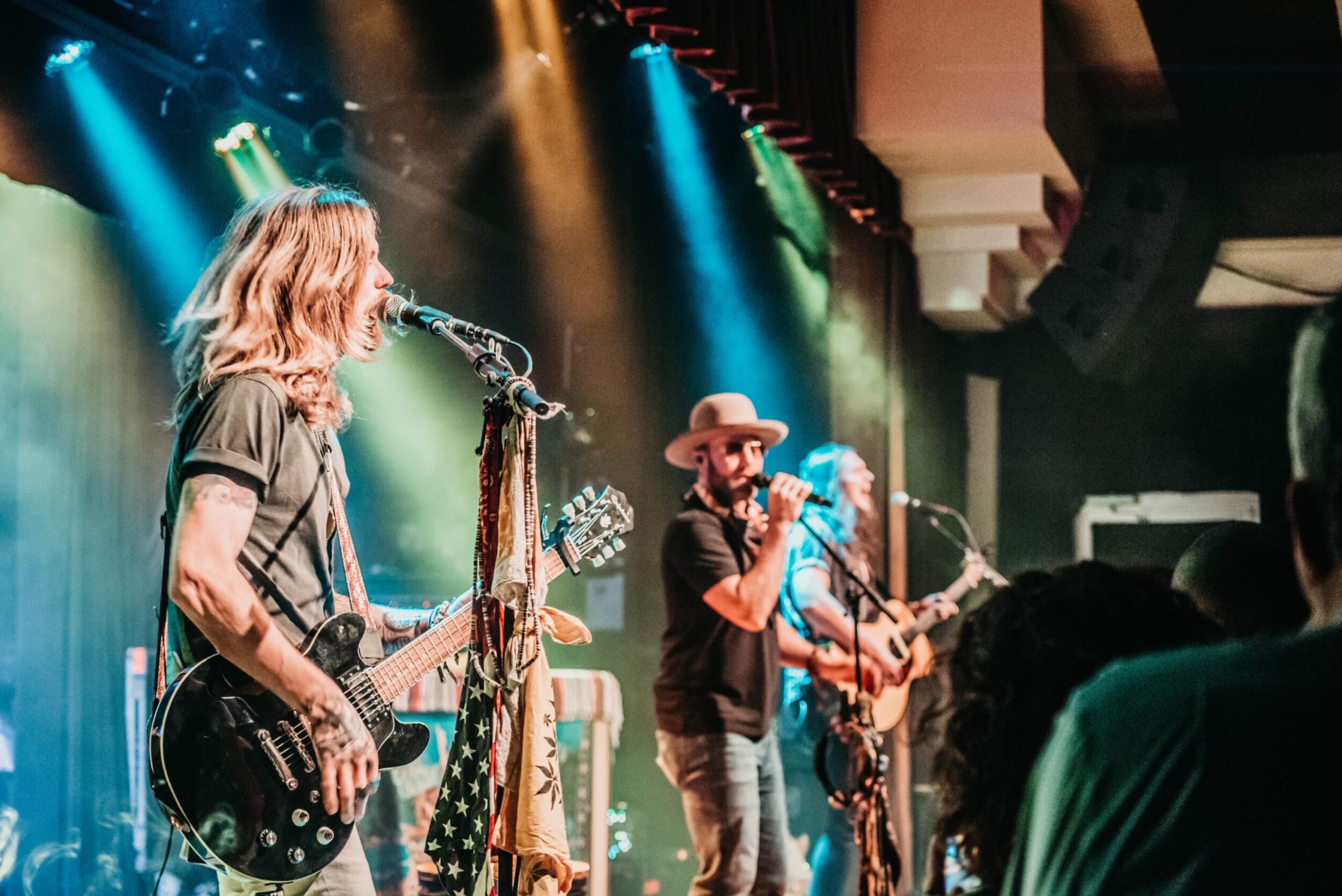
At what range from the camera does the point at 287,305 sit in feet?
8.58

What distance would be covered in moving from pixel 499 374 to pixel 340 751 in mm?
730

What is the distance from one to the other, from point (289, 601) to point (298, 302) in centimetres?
Answer: 59

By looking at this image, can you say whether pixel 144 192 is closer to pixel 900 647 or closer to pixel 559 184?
pixel 559 184

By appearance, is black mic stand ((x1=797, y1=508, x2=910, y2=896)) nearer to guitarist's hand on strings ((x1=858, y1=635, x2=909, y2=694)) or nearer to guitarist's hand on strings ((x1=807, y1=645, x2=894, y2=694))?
guitarist's hand on strings ((x1=807, y1=645, x2=894, y2=694))

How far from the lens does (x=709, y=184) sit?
332 inches

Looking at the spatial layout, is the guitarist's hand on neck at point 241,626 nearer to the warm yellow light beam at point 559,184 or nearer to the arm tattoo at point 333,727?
the arm tattoo at point 333,727

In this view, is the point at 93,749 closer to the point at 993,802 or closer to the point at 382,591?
the point at 382,591

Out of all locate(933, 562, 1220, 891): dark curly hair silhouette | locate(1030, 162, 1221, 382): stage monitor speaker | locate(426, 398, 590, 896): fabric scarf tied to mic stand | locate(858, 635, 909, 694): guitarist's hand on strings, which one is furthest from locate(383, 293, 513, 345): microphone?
locate(1030, 162, 1221, 382): stage monitor speaker

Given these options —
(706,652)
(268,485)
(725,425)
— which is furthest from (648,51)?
(268,485)

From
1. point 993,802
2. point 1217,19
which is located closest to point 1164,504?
point 1217,19

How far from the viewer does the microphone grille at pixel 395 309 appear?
2.66 meters

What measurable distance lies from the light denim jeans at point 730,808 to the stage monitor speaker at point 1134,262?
4882 millimetres

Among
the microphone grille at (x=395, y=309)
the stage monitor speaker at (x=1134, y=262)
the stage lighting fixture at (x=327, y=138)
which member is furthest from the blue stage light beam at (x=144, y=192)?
the stage monitor speaker at (x=1134, y=262)

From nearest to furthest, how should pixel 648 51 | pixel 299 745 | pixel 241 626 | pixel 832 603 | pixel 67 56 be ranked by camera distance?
pixel 241 626
pixel 299 745
pixel 832 603
pixel 67 56
pixel 648 51
